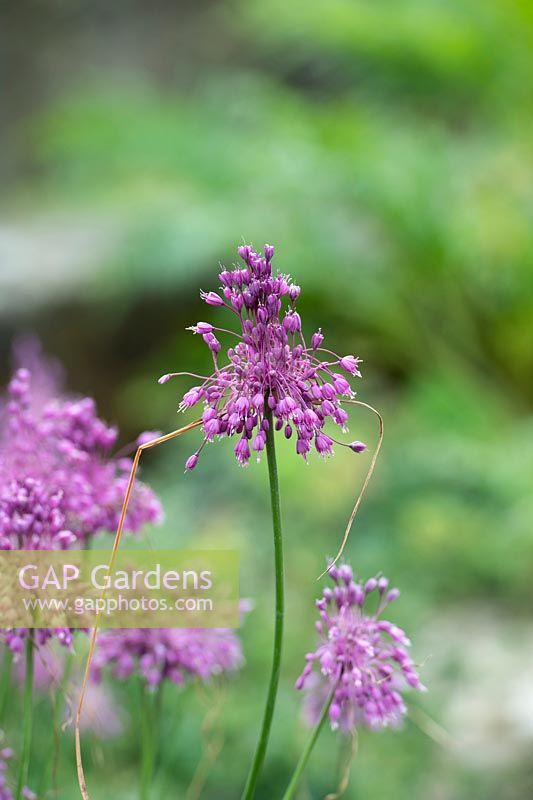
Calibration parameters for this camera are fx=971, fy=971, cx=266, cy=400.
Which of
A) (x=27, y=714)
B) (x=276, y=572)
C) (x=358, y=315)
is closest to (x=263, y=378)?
(x=276, y=572)

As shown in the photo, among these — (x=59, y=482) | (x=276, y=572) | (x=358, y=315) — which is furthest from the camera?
(x=358, y=315)

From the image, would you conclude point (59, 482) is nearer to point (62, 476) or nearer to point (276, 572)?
point (62, 476)

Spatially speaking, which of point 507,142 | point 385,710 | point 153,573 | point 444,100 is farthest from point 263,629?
point 444,100

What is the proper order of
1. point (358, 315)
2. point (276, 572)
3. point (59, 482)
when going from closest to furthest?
point (276, 572) < point (59, 482) < point (358, 315)

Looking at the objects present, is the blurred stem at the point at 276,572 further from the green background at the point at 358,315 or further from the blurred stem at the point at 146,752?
the green background at the point at 358,315

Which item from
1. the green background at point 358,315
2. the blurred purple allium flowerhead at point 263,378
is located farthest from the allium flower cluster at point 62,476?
the green background at point 358,315
